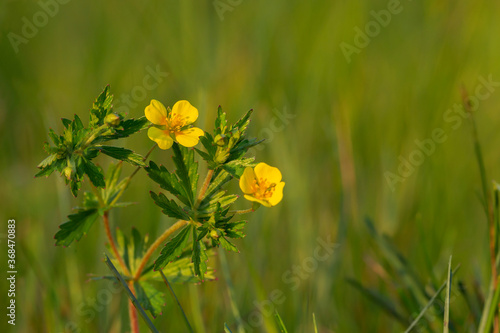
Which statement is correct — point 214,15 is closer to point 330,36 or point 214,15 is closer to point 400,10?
point 330,36

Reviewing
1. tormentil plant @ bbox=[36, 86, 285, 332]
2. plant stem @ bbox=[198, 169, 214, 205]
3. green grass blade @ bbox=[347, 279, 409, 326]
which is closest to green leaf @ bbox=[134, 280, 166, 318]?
tormentil plant @ bbox=[36, 86, 285, 332]

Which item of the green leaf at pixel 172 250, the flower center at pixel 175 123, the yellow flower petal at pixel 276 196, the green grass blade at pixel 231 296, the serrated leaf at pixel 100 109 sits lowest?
the green grass blade at pixel 231 296

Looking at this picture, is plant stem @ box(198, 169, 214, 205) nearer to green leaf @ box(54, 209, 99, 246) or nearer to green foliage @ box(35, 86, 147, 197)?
green foliage @ box(35, 86, 147, 197)

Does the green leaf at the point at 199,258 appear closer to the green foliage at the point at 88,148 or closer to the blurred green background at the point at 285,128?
the green foliage at the point at 88,148

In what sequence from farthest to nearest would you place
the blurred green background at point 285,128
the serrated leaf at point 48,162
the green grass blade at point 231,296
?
1. the blurred green background at point 285,128
2. the green grass blade at point 231,296
3. the serrated leaf at point 48,162

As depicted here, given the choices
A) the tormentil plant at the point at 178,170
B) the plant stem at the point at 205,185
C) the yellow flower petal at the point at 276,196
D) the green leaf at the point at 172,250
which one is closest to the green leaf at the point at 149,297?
the tormentil plant at the point at 178,170

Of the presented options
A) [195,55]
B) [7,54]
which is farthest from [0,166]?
[195,55]

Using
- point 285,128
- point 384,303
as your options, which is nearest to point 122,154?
point 384,303

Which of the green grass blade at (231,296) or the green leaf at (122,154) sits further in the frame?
the green grass blade at (231,296)
